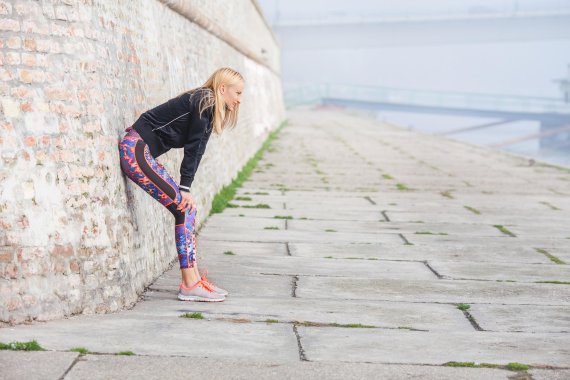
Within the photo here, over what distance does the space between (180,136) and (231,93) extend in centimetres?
40

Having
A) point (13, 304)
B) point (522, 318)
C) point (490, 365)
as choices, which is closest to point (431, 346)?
point (490, 365)

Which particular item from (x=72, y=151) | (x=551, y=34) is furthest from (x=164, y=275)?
(x=551, y=34)

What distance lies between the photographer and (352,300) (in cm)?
525

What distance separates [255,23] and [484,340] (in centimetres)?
1754

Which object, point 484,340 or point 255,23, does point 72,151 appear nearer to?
point 484,340

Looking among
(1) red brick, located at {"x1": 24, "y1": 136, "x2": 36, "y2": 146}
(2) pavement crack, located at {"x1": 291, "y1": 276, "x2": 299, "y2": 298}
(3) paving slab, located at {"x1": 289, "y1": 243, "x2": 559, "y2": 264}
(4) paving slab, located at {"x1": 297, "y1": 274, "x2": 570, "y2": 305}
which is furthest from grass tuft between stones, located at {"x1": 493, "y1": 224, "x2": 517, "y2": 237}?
(1) red brick, located at {"x1": 24, "y1": 136, "x2": 36, "y2": 146}

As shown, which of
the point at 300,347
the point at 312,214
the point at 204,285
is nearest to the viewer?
the point at 300,347

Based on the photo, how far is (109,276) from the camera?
15.4ft

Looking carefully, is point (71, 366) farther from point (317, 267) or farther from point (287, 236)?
point (287, 236)

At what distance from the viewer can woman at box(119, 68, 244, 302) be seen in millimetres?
4840

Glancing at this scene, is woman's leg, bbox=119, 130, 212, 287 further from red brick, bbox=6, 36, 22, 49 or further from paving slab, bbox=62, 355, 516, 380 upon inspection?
paving slab, bbox=62, 355, 516, 380

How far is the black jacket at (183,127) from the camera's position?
190 inches

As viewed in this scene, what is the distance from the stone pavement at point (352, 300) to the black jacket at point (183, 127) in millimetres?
881

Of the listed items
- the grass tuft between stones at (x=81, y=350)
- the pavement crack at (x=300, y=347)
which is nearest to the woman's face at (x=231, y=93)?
the pavement crack at (x=300, y=347)
